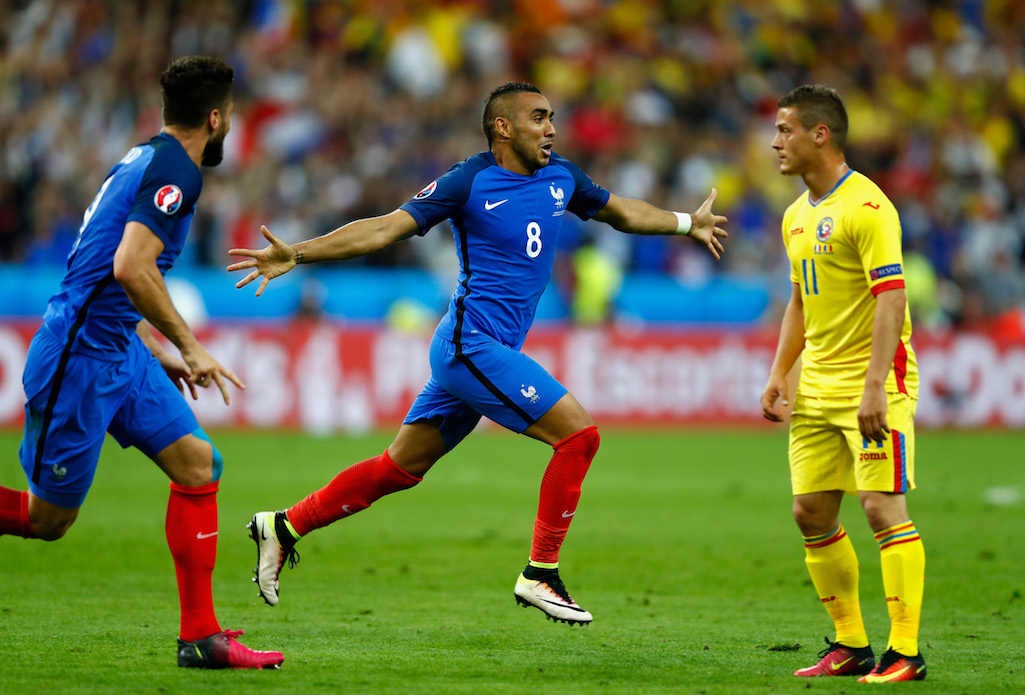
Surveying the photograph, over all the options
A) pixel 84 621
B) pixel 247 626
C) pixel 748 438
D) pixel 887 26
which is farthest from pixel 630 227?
A: pixel 887 26

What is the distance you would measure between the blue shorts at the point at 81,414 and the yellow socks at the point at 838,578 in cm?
289

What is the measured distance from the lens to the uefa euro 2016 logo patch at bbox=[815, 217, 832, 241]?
588 cm

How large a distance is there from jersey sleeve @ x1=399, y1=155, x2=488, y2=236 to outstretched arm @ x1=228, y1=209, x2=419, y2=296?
60 mm

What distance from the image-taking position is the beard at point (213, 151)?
5.63m

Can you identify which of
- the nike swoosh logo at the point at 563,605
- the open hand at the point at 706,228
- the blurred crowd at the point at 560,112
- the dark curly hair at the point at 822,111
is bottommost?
the nike swoosh logo at the point at 563,605

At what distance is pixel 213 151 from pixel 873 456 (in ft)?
10.3

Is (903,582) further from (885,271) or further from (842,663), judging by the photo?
(885,271)

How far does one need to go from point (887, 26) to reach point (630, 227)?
21487 millimetres

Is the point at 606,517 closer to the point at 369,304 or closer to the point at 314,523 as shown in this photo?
the point at 314,523

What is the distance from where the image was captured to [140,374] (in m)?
5.59

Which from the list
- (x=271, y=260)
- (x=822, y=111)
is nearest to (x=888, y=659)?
(x=822, y=111)

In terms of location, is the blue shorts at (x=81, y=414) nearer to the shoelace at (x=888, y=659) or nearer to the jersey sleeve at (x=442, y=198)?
the jersey sleeve at (x=442, y=198)

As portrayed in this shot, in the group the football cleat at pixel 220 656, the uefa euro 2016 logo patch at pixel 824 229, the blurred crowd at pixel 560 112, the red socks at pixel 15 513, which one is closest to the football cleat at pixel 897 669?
the uefa euro 2016 logo patch at pixel 824 229

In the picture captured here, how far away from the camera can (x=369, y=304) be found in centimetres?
1917
